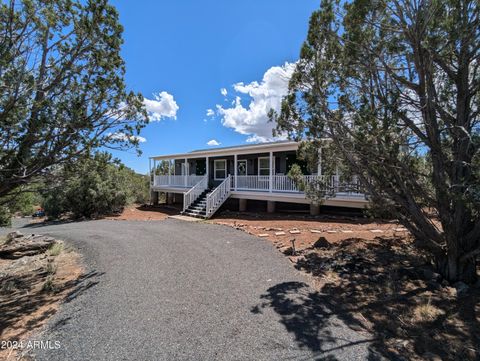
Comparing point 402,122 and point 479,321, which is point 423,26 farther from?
point 479,321

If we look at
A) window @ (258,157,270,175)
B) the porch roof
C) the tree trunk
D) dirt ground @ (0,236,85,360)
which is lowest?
dirt ground @ (0,236,85,360)

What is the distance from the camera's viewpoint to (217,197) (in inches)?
563

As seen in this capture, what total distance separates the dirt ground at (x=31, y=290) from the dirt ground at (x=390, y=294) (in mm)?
4132

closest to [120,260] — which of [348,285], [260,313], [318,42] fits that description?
[260,313]

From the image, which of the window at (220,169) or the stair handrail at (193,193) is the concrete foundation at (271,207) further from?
the window at (220,169)

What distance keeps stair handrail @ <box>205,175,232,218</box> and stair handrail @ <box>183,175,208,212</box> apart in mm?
1855

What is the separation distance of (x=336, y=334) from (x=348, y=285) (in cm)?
174

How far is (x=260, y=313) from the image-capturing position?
389cm

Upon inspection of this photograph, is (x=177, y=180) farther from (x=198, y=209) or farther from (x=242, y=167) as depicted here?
(x=198, y=209)

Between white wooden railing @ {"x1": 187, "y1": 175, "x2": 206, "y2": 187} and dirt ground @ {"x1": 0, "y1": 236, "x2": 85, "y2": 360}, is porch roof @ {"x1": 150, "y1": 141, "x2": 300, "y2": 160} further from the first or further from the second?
dirt ground @ {"x1": 0, "y1": 236, "x2": 85, "y2": 360}

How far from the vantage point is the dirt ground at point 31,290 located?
3.79m

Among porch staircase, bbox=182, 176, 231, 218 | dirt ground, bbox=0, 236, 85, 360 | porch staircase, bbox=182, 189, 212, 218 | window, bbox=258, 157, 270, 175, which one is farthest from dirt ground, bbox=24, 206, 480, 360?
window, bbox=258, 157, 270, 175

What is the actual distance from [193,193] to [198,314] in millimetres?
11951

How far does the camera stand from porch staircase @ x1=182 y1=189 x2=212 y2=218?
13695 millimetres
